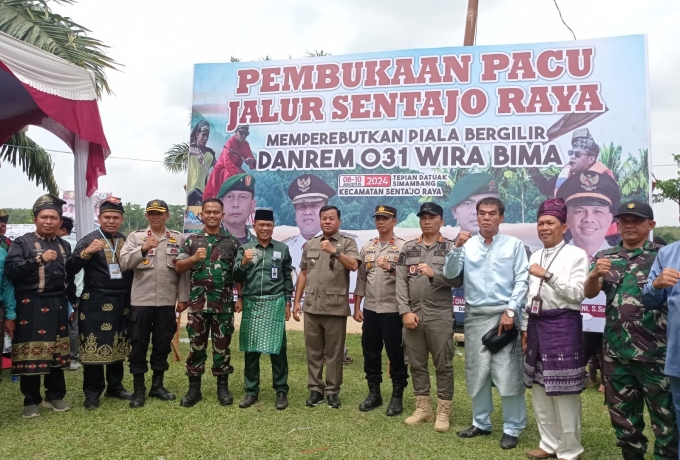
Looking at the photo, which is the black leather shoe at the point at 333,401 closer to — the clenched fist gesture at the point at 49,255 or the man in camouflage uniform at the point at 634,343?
the man in camouflage uniform at the point at 634,343

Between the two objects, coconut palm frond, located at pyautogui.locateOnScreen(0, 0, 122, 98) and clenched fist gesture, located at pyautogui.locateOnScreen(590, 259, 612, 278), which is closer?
clenched fist gesture, located at pyautogui.locateOnScreen(590, 259, 612, 278)

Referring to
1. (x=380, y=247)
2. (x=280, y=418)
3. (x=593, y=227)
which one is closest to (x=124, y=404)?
(x=280, y=418)

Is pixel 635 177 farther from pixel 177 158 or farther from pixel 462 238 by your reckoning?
pixel 177 158

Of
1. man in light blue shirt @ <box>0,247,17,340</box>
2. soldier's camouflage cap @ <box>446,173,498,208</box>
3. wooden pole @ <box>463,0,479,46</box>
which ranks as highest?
wooden pole @ <box>463,0,479,46</box>

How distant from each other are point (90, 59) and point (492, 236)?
7542 millimetres

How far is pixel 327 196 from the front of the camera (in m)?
5.85

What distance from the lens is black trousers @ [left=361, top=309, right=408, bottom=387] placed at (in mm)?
4117

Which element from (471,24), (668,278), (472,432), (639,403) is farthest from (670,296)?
(471,24)

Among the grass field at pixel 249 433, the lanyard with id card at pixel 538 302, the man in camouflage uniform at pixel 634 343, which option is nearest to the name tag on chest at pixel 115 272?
the grass field at pixel 249 433

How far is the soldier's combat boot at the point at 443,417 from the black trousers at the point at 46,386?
3.00m

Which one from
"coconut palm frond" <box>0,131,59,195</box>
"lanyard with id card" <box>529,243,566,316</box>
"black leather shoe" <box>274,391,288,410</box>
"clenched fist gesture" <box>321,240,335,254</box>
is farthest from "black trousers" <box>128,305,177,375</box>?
"coconut palm frond" <box>0,131,59,195</box>

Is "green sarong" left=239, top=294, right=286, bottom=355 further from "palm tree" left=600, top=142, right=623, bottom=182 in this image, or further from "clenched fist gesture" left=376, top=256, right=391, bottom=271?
"palm tree" left=600, top=142, right=623, bottom=182

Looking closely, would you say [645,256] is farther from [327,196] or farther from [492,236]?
[327,196]

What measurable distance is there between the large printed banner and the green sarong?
1.67 meters
